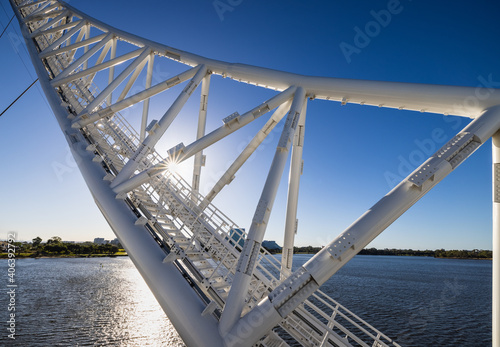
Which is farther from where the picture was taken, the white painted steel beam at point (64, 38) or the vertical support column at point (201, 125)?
the white painted steel beam at point (64, 38)

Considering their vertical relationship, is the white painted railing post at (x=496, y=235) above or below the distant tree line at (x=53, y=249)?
above

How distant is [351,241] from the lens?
14.2 feet

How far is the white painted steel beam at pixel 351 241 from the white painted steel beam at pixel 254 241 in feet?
0.73

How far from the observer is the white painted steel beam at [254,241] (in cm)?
486

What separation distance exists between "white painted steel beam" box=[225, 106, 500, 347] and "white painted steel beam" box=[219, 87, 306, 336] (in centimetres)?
22

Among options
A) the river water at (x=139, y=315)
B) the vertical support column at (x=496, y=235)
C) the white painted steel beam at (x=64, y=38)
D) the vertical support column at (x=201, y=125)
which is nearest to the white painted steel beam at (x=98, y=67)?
the vertical support column at (x=201, y=125)

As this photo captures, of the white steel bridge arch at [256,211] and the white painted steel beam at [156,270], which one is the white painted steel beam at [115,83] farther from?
the white painted steel beam at [156,270]

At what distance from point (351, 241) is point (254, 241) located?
5.65ft

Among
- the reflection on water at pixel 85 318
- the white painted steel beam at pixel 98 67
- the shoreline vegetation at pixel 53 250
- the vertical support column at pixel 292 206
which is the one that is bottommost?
the shoreline vegetation at pixel 53 250

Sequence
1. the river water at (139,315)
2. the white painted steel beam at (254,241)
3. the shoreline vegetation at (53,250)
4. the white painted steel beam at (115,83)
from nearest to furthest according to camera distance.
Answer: the white painted steel beam at (254,241)
the white painted steel beam at (115,83)
the river water at (139,315)
the shoreline vegetation at (53,250)

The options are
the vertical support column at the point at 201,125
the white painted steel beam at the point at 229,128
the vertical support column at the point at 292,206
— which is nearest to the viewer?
the white painted steel beam at the point at 229,128

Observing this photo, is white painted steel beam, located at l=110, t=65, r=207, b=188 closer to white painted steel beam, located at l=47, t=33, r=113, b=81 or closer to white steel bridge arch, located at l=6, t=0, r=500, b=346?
white steel bridge arch, located at l=6, t=0, r=500, b=346

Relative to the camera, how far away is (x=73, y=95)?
15.7 m

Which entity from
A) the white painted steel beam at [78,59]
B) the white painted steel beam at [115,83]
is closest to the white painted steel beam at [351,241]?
the white painted steel beam at [115,83]
